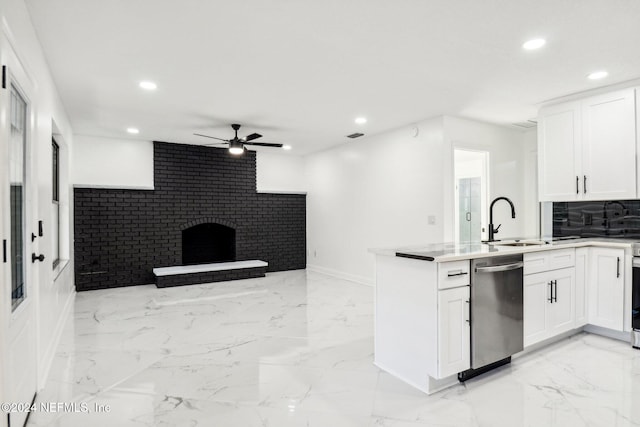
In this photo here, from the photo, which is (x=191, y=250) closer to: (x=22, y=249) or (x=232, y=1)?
(x=22, y=249)

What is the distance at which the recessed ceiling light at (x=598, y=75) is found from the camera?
3.34 meters

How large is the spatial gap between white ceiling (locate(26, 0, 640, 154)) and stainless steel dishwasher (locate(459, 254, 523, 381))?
5.47 feet

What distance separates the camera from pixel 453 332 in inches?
94.0

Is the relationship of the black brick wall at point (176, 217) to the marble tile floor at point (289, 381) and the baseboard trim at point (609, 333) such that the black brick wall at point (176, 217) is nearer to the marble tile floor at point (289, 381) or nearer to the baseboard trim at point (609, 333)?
the marble tile floor at point (289, 381)

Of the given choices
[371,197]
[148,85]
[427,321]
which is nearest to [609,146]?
[427,321]

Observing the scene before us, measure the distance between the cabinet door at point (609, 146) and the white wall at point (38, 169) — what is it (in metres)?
4.86

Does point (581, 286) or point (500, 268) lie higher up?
point (500, 268)

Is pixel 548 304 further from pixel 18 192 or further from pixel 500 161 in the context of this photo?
pixel 18 192

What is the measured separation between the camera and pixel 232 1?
220cm

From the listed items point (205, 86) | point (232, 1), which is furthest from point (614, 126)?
point (205, 86)

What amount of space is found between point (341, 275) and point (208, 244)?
8.77 feet

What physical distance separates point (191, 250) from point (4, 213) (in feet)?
17.3

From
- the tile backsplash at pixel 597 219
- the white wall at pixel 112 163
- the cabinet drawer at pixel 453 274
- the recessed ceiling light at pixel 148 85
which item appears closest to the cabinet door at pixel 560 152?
the tile backsplash at pixel 597 219

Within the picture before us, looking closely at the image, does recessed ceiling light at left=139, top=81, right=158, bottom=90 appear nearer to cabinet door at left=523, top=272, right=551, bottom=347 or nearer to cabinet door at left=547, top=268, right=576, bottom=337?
cabinet door at left=523, top=272, right=551, bottom=347
